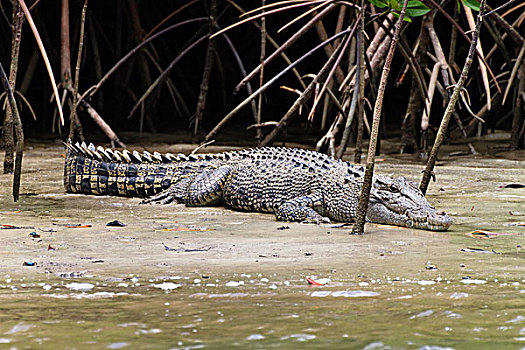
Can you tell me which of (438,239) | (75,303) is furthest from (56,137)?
(75,303)

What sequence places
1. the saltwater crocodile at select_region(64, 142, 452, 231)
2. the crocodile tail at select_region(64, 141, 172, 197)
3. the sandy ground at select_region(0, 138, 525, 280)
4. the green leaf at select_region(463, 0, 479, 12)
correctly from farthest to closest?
Answer: the crocodile tail at select_region(64, 141, 172, 197)
the green leaf at select_region(463, 0, 479, 12)
the saltwater crocodile at select_region(64, 142, 452, 231)
the sandy ground at select_region(0, 138, 525, 280)

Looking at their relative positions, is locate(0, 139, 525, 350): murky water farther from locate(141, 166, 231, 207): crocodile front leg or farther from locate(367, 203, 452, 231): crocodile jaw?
locate(141, 166, 231, 207): crocodile front leg

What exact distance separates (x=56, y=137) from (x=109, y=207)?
171 inches

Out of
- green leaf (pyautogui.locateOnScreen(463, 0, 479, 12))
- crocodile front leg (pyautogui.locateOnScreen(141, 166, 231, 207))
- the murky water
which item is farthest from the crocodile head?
green leaf (pyautogui.locateOnScreen(463, 0, 479, 12))

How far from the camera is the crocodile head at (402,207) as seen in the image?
12.1 feet

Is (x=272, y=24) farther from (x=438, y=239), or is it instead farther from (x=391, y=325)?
(x=391, y=325)

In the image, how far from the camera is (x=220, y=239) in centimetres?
335

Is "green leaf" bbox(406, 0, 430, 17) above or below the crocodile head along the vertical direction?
above

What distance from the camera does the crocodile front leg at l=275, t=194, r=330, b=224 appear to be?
165 inches

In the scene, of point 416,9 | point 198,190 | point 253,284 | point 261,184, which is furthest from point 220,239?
point 416,9

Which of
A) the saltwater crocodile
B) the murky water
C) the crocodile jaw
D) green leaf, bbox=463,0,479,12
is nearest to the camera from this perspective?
the murky water

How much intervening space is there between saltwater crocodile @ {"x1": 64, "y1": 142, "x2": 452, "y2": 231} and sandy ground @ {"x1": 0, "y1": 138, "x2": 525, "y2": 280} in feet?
0.38

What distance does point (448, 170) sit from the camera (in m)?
5.84

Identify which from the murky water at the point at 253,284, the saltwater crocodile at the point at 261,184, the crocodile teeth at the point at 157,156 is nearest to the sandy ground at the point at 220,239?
the murky water at the point at 253,284
